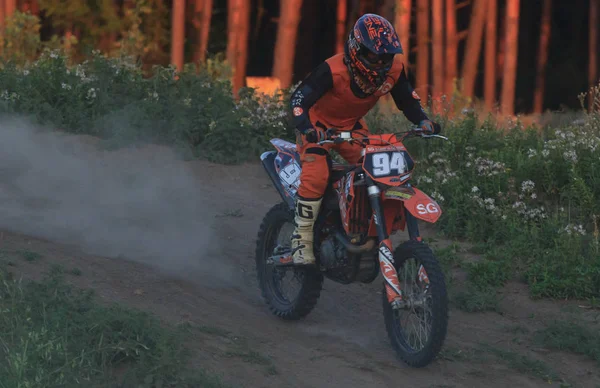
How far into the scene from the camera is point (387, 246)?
6.23 meters

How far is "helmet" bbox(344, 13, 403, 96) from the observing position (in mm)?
6324

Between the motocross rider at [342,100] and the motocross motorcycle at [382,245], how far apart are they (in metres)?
0.13

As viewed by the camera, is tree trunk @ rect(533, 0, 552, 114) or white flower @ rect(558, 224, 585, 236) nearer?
white flower @ rect(558, 224, 585, 236)

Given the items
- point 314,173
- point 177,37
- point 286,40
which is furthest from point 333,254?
point 177,37

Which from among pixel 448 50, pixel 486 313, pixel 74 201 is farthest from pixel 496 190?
pixel 448 50

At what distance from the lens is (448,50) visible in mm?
17797

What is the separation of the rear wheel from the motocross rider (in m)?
0.33

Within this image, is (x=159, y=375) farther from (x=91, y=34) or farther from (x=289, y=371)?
(x=91, y=34)

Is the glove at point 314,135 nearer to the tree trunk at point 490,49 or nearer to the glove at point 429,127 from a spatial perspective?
the glove at point 429,127

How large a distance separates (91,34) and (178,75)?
7000 millimetres

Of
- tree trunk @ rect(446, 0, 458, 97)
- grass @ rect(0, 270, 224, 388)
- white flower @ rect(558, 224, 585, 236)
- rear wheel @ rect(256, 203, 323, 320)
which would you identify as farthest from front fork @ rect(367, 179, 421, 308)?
tree trunk @ rect(446, 0, 458, 97)

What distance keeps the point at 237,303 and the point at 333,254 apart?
3.68 ft

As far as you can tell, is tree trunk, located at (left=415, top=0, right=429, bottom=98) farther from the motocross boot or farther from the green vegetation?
the motocross boot

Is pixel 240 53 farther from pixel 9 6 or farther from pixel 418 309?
pixel 418 309
